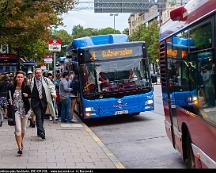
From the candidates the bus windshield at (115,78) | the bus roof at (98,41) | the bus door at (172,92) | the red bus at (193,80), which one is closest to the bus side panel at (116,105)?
the bus windshield at (115,78)

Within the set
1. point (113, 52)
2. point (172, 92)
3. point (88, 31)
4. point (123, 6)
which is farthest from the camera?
point (88, 31)

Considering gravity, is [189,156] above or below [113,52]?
below

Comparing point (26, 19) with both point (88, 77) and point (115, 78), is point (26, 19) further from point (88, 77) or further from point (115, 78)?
point (115, 78)

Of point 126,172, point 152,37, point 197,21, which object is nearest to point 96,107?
point 197,21

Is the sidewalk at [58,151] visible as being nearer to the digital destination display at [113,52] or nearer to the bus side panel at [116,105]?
the bus side panel at [116,105]

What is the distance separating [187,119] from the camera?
24.6 ft

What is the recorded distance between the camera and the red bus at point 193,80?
5.96 m

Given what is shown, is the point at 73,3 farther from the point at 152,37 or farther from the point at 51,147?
the point at 152,37

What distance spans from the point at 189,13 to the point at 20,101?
446 cm

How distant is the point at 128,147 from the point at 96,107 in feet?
15.9

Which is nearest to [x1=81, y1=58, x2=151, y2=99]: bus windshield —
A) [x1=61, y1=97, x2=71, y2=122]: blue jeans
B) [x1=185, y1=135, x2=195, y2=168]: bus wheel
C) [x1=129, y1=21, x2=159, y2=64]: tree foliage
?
[x1=61, y1=97, x2=71, y2=122]: blue jeans

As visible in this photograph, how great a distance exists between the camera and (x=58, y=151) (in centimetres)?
1062

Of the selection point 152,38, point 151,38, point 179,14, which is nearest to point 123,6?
point 179,14

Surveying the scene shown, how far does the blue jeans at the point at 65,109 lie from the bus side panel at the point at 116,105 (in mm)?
1020
